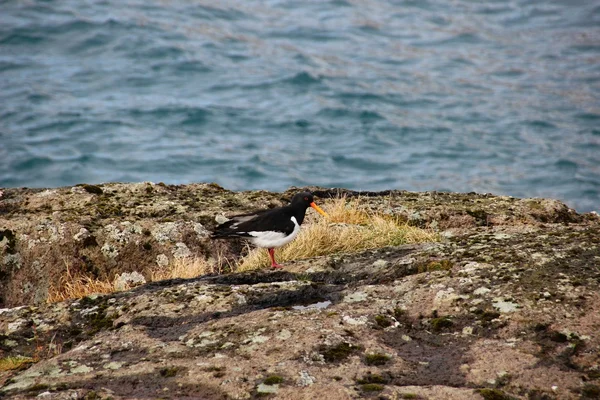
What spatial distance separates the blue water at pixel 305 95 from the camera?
35.6 meters

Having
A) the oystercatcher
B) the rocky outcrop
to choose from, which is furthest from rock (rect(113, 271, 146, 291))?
the oystercatcher

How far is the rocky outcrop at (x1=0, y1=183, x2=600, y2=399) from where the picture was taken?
6.38 metres

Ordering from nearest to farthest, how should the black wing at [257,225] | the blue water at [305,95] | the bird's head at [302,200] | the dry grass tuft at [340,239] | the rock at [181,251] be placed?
the black wing at [257,225], the dry grass tuft at [340,239], the rock at [181,251], the bird's head at [302,200], the blue water at [305,95]

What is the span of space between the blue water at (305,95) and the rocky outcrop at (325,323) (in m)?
23.7

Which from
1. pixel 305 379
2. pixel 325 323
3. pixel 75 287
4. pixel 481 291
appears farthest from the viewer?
pixel 75 287

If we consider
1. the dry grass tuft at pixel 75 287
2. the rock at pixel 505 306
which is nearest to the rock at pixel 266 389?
the rock at pixel 505 306

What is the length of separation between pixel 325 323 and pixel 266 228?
2.97 meters

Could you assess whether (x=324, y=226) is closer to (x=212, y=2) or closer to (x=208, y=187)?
(x=208, y=187)

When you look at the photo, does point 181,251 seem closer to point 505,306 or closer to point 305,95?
point 505,306

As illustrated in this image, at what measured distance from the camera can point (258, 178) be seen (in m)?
35.6

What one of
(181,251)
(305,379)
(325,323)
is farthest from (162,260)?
(305,379)

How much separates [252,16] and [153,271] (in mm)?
45082

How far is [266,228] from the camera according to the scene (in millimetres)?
10109

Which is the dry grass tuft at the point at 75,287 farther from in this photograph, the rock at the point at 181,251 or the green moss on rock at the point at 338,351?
the green moss on rock at the point at 338,351
